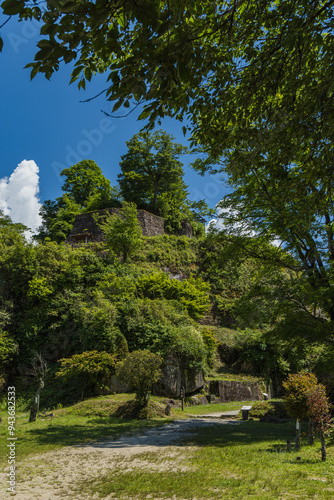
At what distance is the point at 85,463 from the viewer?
239 inches

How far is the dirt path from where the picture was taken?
15.1 ft

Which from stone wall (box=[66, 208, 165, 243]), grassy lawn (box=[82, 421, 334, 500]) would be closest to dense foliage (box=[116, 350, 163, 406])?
grassy lawn (box=[82, 421, 334, 500])

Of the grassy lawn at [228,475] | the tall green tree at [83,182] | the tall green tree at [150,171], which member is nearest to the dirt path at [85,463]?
the grassy lawn at [228,475]

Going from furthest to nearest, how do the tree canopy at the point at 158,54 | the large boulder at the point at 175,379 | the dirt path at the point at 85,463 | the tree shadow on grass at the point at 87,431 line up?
the large boulder at the point at 175,379
the tree shadow on grass at the point at 87,431
the dirt path at the point at 85,463
the tree canopy at the point at 158,54

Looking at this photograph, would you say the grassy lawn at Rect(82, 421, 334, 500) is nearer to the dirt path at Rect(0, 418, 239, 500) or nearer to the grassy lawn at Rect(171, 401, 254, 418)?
the dirt path at Rect(0, 418, 239, 500)

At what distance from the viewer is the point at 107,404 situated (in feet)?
41.2

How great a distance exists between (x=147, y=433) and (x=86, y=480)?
4.28 metres

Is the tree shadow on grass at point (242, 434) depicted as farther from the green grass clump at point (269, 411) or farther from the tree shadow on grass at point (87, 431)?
the tree shadow on grass at point (87, 431)

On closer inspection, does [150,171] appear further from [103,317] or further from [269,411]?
[269,411]

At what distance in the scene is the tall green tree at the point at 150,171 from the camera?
32.4 meters

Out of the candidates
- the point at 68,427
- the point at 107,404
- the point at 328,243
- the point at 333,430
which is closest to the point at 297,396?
the point at 333,430

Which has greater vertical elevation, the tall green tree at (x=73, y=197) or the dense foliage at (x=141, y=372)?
the tall green tree at (x=73, y=197)

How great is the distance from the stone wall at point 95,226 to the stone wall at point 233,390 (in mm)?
15187

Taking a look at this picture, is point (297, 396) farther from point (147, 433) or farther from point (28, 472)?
point (28, 472)
